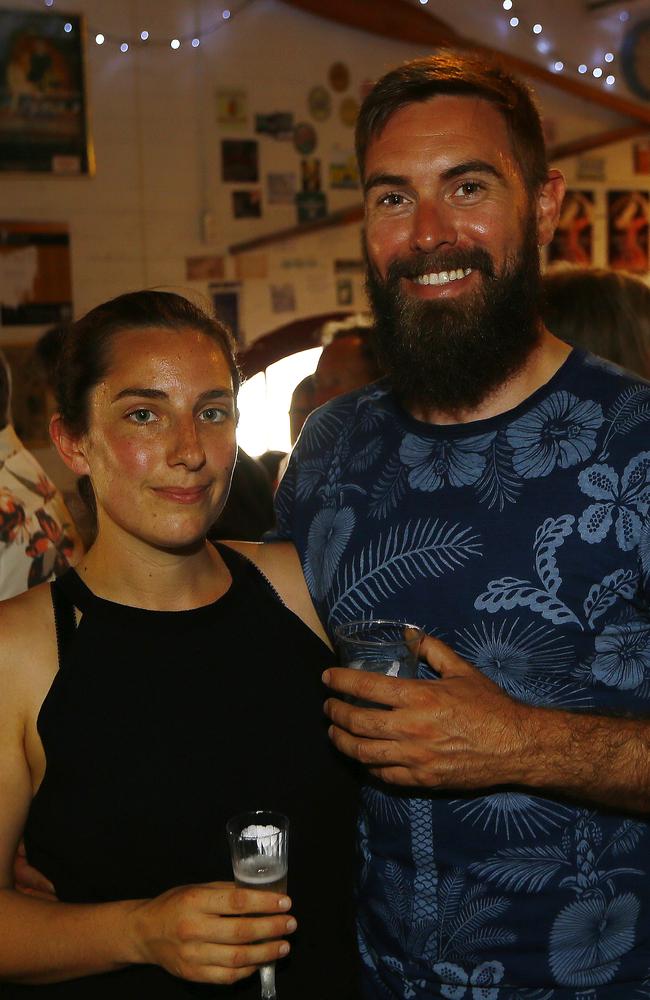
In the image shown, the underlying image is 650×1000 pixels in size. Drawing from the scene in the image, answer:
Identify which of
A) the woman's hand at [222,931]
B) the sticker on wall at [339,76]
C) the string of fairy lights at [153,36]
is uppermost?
the string of fairy lights at [153,36]

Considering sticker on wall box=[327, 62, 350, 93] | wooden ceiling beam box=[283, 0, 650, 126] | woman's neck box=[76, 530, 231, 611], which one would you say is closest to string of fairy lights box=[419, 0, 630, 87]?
wooden ceiling beam box=[283, 0, 650, 126]

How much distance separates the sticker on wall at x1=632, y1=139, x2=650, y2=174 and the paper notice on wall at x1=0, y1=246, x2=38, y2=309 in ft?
13.5

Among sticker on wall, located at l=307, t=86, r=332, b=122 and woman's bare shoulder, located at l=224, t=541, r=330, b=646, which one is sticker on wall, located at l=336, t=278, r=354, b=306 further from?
woman's bare shoulder, located at l=224, t=541, r=330, b=646

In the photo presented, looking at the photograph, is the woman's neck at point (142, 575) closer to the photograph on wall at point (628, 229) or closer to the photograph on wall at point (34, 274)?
the photograph on wall at point (34, 274)

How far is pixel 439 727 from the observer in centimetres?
148

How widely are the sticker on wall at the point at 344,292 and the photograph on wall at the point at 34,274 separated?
1595 mm

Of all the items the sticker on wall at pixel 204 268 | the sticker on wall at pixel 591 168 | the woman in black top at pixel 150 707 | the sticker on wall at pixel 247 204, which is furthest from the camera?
the sticker on wall at pixel 591 168

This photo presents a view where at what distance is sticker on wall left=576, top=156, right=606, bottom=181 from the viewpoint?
6.74 meters

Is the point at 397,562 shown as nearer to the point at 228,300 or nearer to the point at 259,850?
the point at 259,850

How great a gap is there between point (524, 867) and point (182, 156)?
4.56 metres

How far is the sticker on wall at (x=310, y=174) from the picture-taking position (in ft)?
18.9

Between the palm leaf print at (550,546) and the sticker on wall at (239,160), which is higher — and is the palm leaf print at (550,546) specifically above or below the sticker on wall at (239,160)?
below

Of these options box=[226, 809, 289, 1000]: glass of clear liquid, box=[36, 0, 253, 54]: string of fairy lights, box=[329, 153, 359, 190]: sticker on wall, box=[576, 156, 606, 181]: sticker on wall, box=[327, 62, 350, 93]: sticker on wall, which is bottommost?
box=[226, 809, 289, 1000]: glass of clear liquid

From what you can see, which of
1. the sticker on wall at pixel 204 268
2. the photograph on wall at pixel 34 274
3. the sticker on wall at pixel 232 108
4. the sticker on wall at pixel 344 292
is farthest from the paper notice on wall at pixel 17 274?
the sticker on wall at pixel 344 292
